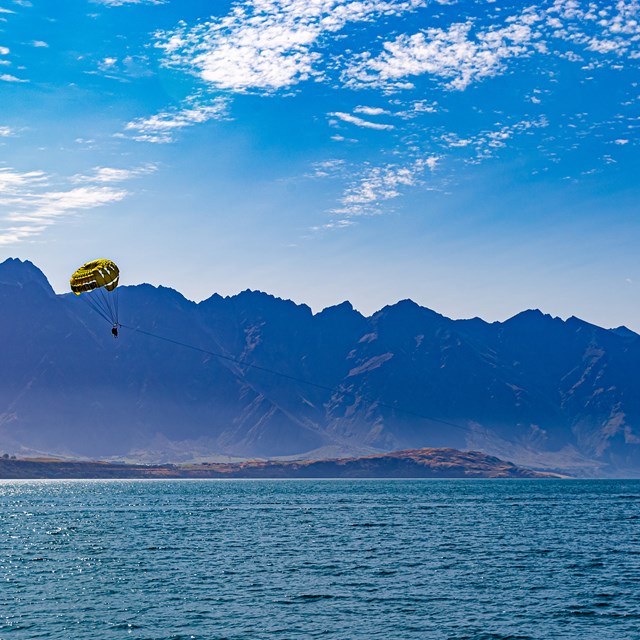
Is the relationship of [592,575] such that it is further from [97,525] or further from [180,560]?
[97,525]

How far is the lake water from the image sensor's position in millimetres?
56094

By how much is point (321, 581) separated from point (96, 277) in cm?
5381

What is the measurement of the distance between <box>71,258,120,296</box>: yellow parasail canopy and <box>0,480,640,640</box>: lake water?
32712 mm

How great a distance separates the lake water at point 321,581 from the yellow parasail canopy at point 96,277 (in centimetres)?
3271

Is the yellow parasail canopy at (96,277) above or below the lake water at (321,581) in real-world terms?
above

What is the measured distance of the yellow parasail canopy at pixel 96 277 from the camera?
109m

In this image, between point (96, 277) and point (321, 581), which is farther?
point (96, 277)

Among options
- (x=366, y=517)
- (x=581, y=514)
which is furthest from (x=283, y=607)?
(x=581, y=514)

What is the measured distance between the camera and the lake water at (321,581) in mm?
56094

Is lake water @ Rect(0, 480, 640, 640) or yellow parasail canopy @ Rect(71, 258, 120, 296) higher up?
yellow parasail canopy @ Rect(71, 258, 120, 296)

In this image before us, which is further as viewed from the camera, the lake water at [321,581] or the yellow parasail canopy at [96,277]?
the yellow parasail canopy at [96,277]

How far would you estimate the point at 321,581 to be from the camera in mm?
73625

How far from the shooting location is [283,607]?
6197 centimetres

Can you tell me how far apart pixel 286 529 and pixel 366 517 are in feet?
107
